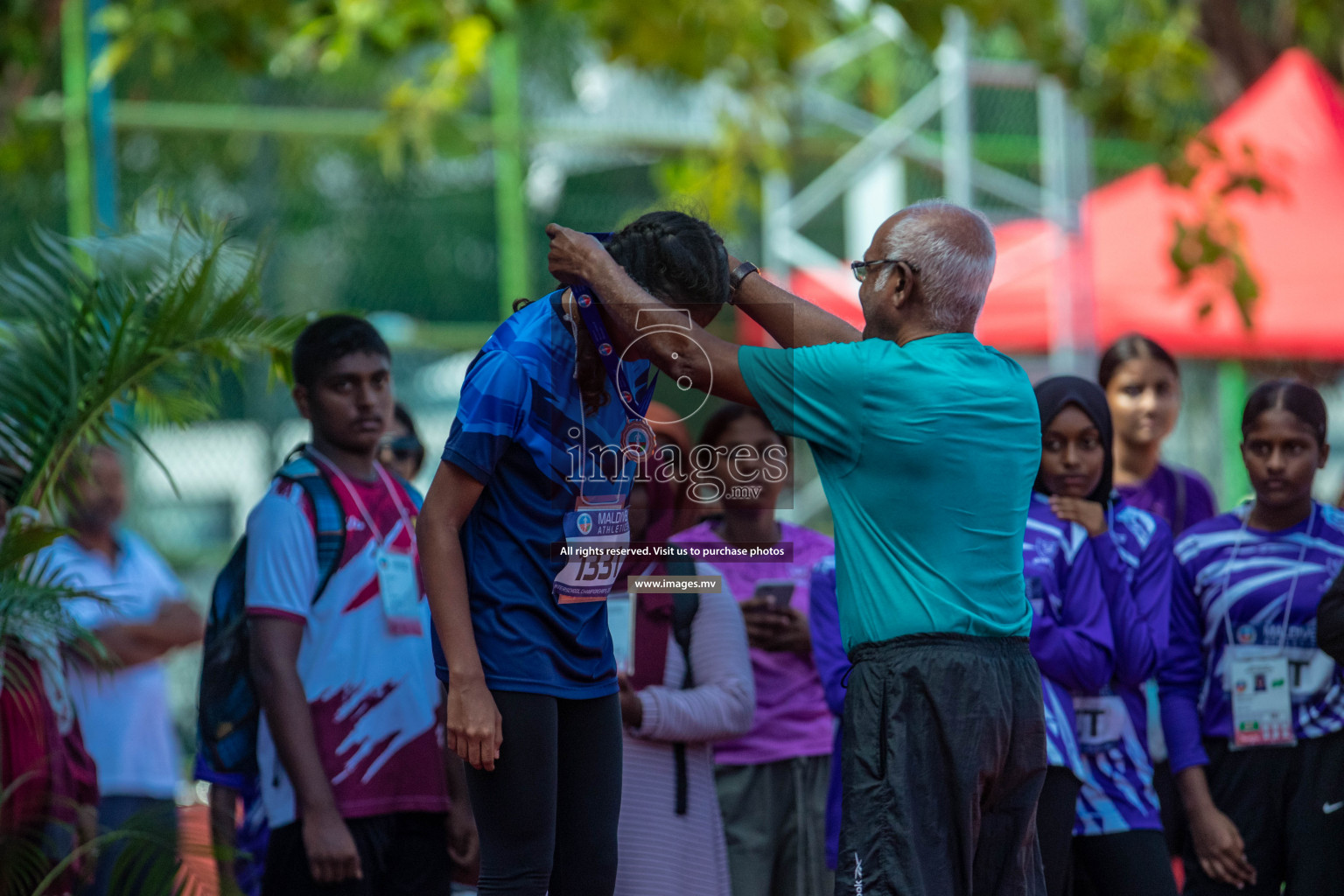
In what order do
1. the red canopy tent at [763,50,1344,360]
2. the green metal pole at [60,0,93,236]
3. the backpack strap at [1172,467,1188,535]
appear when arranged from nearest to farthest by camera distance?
1. the backpack strap at [1172,467,1188,535]
2. the green metal pole at [60,0,93,236]
3. the red canopy tent at [763,50,1344,360]

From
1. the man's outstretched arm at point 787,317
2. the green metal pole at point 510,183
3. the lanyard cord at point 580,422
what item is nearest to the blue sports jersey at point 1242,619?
the man's outstretched arm at point 787,317

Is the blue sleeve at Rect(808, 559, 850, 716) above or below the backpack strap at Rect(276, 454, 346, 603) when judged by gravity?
below

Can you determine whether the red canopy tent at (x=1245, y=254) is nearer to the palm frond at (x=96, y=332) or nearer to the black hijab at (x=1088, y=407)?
the black hijab at (x=1088, y=407)

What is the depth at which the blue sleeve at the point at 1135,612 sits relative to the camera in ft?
12.7

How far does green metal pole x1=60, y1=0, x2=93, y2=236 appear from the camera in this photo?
7.74m

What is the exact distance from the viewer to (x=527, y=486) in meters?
2.88

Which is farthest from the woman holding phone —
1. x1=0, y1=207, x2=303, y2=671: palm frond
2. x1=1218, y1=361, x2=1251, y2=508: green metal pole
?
x1=1218, y1=361, x2=1251, y2=508: green metal pole

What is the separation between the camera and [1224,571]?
423cm

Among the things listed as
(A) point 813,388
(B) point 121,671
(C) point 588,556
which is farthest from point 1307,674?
(B) point 121,671

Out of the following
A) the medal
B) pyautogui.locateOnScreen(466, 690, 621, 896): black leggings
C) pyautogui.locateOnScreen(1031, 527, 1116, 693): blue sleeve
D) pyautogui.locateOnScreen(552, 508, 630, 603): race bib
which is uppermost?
the medal

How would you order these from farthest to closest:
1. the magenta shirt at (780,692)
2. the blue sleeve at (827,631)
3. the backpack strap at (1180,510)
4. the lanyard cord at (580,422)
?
the backpack strap at (1180,510) → the magenta shirt at (780,692) → the blue sleeve at (827,631) → the lanyard cord at (580,422)

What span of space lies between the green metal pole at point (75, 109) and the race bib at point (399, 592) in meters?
4.57

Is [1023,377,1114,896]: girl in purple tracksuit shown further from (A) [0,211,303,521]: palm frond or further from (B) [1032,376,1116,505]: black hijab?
(A) [0,211,303,521]: palm frond

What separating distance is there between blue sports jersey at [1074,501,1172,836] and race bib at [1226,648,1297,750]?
33 centimetres
